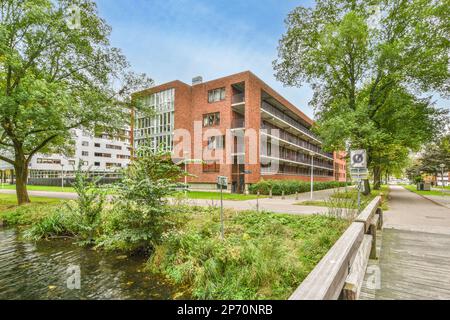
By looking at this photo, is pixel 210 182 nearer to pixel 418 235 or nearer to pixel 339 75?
pixel 339 75

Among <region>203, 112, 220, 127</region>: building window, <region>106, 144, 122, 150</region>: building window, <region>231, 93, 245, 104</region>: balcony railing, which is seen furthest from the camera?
<region>106, 144, 122, 150</region>: building window

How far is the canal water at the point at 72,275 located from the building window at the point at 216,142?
19.7 meters

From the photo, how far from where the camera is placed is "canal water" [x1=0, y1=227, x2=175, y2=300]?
4516 millimetres

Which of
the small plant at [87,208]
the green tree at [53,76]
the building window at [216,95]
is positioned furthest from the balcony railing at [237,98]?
the small plant at [87,208]

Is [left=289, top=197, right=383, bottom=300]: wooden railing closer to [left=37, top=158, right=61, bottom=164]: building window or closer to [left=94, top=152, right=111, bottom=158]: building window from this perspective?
[left=37, top=158, right=61, bottom=164]: building window

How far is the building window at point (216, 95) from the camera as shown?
26.9 metres

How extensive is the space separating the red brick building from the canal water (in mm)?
17861

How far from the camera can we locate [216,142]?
86.7 ft

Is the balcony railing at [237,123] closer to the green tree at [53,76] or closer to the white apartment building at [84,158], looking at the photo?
the green tree at [53,76]

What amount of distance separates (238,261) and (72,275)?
3979mm

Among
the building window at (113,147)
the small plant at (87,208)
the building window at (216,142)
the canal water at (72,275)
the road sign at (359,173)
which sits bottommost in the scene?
the canal water at (72,275)

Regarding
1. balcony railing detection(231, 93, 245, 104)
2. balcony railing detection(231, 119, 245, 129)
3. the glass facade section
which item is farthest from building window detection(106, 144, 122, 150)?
balcony railing detection(231, 93, 245, 104)
